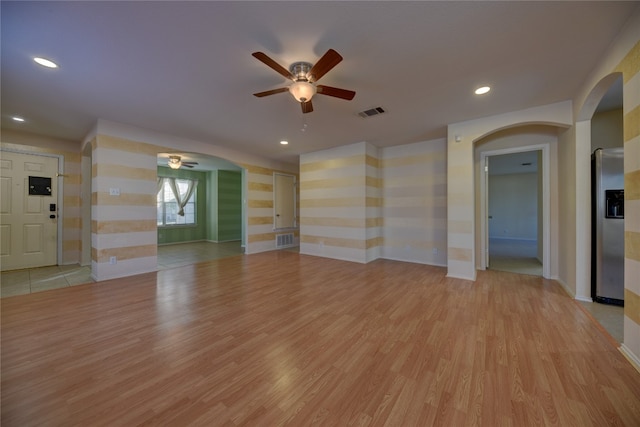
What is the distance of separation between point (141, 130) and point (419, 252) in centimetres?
599

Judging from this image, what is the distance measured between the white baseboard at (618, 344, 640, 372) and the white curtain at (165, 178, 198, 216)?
983 cm

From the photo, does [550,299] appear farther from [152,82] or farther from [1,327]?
[1,327]

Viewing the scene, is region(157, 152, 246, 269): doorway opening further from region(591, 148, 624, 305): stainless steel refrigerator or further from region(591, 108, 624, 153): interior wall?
region(591, 108, 624, 153): interior wall

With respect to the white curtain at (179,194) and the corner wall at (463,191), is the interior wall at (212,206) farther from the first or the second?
the corner wall at (463,191)

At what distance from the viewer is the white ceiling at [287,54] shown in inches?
70.1

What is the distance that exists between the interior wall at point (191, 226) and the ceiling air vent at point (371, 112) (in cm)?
718

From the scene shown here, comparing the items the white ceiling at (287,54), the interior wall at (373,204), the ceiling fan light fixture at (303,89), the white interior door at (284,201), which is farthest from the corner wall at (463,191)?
the white interior door at (284,201)

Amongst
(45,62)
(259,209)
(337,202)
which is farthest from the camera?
(259,209)

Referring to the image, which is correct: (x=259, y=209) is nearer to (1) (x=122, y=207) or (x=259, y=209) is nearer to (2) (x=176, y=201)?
(1) (x=122, y=207)

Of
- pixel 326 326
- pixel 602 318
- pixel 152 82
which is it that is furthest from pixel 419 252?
pixel 152 82

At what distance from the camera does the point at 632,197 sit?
1.81 metres

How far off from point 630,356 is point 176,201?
32.8ft

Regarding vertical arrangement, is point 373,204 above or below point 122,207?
above

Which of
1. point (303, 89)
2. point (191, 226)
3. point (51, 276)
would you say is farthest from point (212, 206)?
point (303, 89)
